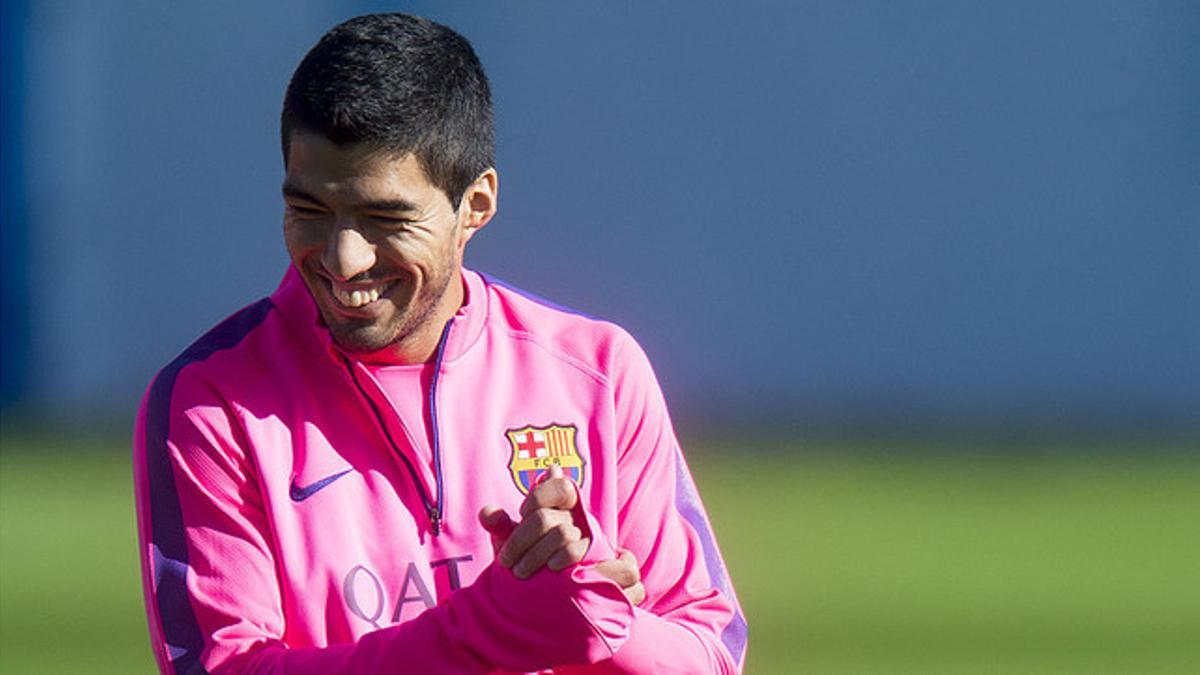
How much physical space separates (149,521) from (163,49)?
8.03 m

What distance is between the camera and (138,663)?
5.30 metres

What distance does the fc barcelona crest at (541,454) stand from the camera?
232cm

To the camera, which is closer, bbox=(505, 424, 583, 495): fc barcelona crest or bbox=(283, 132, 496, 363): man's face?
bbox=(283, 132, 496, 363): man's face

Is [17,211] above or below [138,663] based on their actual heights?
above

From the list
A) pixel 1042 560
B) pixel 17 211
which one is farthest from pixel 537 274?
pixel 1042 560

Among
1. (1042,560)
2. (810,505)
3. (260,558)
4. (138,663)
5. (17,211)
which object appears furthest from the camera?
(17,211)

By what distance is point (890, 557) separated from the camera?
698cm

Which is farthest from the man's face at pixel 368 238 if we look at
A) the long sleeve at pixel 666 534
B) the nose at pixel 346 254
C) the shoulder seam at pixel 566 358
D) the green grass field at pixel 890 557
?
the green grass field at pixel 890 557

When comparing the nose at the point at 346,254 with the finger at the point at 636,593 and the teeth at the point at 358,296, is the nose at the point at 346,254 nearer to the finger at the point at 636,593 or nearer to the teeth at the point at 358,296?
the teeth at the point at 358,296

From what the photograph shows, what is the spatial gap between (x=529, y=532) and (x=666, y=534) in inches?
13.6

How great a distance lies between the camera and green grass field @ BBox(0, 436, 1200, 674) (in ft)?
18.2

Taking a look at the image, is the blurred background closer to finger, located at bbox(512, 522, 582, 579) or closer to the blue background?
the blue background

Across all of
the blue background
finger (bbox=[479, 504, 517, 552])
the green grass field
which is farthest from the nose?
the blue background

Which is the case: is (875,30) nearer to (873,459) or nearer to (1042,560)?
(873,459)
